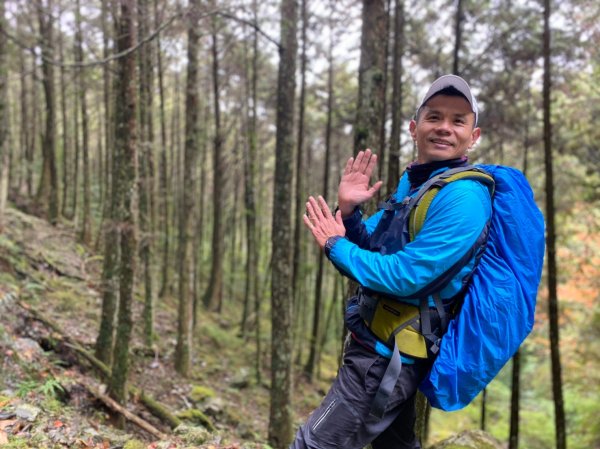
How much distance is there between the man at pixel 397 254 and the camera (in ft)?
6.78

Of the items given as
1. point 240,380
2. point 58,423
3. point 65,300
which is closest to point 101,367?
point 58,423

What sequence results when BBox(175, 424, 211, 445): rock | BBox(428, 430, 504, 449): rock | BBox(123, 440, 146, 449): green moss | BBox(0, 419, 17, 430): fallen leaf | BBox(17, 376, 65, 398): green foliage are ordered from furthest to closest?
BBox(17, 376, 65, 398): green foliage < BBox(428, 430, 504, 449): rock < BBox(175, 424, 211, 445): rock < BBox(123, 440, 146, 449): green moss < BBox(0, 419, 17, 430): fallen leaf

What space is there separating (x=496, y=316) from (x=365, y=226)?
1.01 meters

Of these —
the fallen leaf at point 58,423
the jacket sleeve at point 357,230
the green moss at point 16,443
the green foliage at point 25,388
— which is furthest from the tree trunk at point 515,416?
the green moss at point 16,443

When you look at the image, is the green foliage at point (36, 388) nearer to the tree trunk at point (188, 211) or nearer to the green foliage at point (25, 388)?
the green foliage at point (25, 388)

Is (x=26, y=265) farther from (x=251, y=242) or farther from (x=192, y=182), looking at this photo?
(x=251, y=242)

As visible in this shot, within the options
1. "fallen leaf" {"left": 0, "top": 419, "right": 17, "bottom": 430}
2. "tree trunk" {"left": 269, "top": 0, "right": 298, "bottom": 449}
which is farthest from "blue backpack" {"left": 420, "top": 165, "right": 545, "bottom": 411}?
"tree trunk" {"left": 269, "top": 0, "right": 298, "bottom": 449}

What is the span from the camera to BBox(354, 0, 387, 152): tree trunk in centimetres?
525

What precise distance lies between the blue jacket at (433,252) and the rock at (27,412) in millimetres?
3662

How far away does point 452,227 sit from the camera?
2045 mm

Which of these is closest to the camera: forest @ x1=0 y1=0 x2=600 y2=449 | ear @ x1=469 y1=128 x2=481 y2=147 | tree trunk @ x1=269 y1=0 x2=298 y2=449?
ear @ x1=469 y1=128 x2=481 y2=147

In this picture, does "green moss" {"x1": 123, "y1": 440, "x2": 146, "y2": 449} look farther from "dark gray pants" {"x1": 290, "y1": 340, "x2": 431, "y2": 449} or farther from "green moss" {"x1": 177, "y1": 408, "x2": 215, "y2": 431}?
"green moss" {"x1": 177, "y1": 408, "x2": 215, "y2": 431}

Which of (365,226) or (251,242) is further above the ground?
(365,226)

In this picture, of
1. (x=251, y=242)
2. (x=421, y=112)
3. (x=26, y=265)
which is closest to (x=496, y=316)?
(x=421, y=112)
